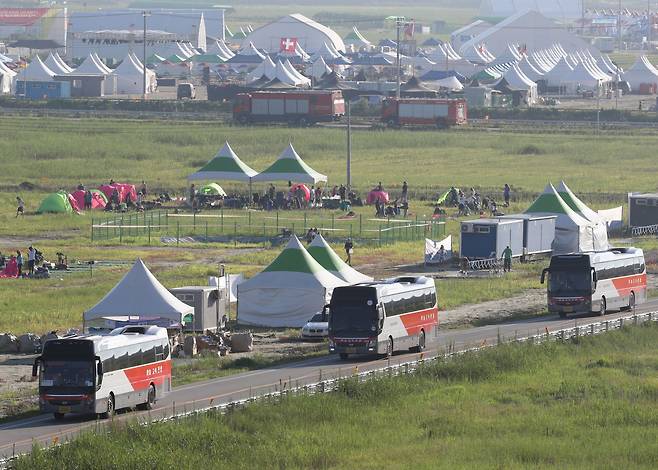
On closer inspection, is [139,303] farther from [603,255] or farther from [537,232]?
[537,232]

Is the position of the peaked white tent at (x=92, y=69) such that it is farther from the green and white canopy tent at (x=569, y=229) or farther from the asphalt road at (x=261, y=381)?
the asphalt road at (x=261, y=381)

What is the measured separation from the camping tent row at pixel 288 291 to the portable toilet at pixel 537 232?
17049 millimetres

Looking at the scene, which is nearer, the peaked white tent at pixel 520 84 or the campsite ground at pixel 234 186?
the campsite ground at pixel 234 186

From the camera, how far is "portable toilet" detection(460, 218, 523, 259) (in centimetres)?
6700

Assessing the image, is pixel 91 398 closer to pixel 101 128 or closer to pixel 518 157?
pixel 518 157

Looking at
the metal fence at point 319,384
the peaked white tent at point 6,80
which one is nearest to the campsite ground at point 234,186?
the metal fence at point 319,384

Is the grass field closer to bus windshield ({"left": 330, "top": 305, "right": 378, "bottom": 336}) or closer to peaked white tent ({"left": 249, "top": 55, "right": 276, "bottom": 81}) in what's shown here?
bus windshield ({"left": 330, "top": 305, "right": 378, "bottom": 336})

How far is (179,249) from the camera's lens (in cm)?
7200

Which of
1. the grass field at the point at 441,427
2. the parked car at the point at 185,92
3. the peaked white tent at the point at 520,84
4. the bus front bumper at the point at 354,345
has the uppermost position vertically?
the peaked white tent at the point at 520,84

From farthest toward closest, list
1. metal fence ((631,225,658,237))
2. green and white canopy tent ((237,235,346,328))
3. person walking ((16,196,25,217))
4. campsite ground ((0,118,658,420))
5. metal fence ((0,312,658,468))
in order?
person walking ((16,196,25,217)) → metal fence ((631,225,658,237)) → campsite ground ((0,118,658,420)) → green and white canopy tent ((237,235,346,328)) → metal fence ((0,312,658,468))

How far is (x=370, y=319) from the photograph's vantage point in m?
44.8

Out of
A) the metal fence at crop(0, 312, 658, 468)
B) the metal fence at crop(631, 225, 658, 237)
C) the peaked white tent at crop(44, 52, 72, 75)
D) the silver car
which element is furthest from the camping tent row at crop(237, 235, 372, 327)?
the peaked white tent at crop(44, 52, 72, 75)

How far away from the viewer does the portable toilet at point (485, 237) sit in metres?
67.0

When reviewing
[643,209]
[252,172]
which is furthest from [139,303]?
[252,172]
